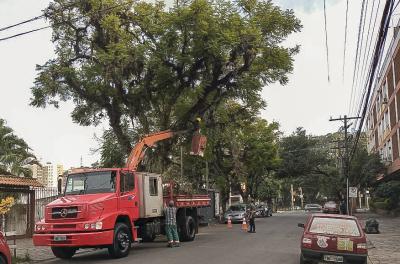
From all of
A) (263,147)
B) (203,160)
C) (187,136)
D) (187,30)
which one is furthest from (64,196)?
(263,147)

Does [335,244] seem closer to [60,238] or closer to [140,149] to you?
[60,238]

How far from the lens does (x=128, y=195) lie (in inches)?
702

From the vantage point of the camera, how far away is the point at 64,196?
1728 cm

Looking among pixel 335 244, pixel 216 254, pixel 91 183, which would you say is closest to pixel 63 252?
pixel 91 183

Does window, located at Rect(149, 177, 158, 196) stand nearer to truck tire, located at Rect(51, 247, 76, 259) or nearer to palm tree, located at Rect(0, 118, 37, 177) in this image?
truck tire, located at Rect(51, 247, 76, 259)

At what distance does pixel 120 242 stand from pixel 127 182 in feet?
7.24

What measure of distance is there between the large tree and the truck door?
761 centimetres

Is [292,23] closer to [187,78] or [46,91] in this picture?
[187,78]

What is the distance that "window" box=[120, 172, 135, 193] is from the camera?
17614 millimetres

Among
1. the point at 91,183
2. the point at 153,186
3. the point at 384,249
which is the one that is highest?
the point at 91,183

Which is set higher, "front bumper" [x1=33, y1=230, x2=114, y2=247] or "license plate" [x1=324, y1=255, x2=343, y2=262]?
"front bumper" [x1=33, y1=230, x2=114, y2=247]

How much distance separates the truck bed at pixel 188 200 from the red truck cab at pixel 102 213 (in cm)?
125

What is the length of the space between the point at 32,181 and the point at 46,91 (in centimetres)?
462

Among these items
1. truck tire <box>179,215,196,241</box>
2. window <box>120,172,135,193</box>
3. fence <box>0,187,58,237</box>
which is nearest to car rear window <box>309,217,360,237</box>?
window <box>120,172,135,193</box>
